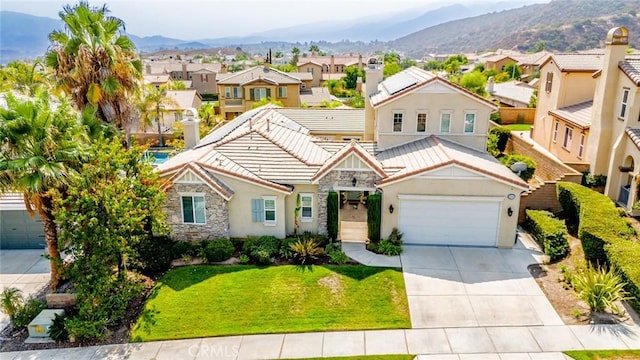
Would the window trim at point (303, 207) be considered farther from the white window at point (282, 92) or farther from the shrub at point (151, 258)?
the white window at point (282, 92)

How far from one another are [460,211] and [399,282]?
15.7ft

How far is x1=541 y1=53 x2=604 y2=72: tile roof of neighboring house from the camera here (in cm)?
2870

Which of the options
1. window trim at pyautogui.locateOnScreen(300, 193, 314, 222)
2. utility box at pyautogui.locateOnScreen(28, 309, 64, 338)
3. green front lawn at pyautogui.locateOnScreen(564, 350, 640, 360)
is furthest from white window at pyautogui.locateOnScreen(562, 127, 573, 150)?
utility box at pyautogui.locateOnScreen(28, 309, 64, 338)

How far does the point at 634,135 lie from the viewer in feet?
70.1

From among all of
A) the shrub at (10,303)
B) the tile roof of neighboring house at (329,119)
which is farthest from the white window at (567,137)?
the shrub at (10,303)

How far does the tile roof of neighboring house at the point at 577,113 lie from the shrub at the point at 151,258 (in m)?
23.0

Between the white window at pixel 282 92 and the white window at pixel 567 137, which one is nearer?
the white window at pixel 567 137

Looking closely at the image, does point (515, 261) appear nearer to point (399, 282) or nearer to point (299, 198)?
point (399, 282)

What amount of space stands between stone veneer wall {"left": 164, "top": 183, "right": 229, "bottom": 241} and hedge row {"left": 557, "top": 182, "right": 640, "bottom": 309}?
1498cm

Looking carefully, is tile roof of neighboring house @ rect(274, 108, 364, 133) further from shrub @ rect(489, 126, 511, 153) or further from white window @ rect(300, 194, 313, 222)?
white window @ rect(300, 194, 313, 222)

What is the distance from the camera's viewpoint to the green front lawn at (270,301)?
49.3 ft

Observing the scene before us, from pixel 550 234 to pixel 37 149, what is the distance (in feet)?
64.5

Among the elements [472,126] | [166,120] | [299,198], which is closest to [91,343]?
[299,198]

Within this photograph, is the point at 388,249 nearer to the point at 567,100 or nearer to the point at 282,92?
the point at 567,100
